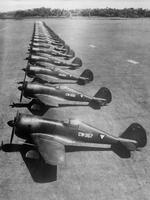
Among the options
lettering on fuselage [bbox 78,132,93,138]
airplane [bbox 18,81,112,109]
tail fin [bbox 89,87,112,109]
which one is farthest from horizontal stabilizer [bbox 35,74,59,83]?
lettering on fuselage [bbox 78,132,93,138]

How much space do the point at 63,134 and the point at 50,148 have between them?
5.47 feet

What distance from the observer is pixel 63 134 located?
1536 cm

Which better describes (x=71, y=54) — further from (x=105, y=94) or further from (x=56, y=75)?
(x=105, y=94)

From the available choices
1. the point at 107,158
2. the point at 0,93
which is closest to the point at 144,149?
the point at 107,158

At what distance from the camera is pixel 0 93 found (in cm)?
2525

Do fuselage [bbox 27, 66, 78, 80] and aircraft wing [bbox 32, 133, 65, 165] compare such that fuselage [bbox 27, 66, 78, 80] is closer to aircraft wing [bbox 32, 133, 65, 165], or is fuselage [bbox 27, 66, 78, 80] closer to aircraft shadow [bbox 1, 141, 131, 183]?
aircraft shadow [bbox 1, 141, 131, 183]

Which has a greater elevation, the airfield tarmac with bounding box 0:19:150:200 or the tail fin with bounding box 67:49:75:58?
the tail fin with bounding box 67:49:75:58

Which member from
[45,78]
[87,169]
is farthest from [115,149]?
[45,78]

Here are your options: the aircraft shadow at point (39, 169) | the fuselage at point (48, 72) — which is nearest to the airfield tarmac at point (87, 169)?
the aircraft shadow at point (39, 169)

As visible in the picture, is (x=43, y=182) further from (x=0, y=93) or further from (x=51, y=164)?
(x=0, y=93)

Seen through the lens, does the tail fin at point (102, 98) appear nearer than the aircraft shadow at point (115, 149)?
No

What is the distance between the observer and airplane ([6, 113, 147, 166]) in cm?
1472

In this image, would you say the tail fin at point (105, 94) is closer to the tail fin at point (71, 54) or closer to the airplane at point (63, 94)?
the airplane at point (63, 94)

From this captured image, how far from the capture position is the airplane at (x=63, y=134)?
48.3ft
